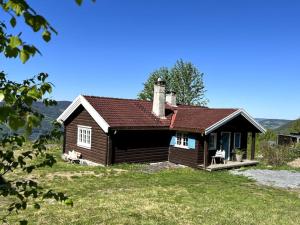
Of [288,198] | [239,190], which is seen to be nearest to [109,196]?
[239,190]

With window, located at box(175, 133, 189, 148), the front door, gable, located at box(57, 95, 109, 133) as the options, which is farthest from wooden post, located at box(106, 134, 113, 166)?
the front door

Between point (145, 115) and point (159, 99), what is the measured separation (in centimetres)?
137

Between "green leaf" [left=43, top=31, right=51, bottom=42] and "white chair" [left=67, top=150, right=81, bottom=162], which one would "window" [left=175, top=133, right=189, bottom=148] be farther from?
"green leaf" [left=43, top=31, right=51, bottom=42]

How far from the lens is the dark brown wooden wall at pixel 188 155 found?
19.6 meters

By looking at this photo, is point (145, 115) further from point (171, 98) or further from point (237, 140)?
point (237, 140)

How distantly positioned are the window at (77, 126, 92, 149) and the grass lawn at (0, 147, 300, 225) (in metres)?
2.92

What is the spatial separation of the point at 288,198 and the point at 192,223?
18.5 feet

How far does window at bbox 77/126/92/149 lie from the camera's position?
20.9m

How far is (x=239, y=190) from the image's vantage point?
14445 mm

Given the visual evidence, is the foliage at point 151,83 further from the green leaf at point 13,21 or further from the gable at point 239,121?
the green leaf at point 13,21

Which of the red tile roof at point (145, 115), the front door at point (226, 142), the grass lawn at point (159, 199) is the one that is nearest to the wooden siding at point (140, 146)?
the red tile roof at point (145, 115)

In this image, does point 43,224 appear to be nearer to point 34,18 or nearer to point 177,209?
point 177,209

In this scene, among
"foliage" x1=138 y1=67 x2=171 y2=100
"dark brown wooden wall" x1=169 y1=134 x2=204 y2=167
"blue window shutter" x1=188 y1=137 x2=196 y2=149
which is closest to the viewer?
"dark brown wooden wall" x1=169 y1=134 x2=204 y2=167

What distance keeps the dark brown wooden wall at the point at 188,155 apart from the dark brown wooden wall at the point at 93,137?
438 centimetres
